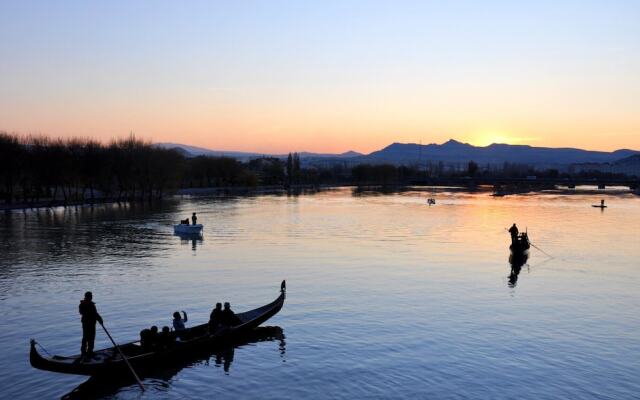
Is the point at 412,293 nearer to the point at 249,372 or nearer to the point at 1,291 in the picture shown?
the point at 249,372

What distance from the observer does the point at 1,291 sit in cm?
4100

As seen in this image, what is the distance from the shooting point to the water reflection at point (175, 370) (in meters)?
23.4

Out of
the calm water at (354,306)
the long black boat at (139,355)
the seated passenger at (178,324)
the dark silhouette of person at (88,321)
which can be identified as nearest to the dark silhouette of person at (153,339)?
the long black boat at (139,355)

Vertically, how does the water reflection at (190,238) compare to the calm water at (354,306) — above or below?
above

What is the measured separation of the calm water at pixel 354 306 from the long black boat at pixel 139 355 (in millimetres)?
835

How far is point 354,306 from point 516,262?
26515mm

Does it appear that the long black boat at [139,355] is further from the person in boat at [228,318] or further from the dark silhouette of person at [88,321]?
the dark silhouette of person at [88,321]

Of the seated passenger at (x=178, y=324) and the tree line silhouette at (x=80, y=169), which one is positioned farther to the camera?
the tree line silhouette at (x=80, y=169)

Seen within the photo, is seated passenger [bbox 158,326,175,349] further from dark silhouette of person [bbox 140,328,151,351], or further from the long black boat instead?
dark silhouette of person [bbox 140,328,151,351]

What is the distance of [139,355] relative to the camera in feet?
81.7

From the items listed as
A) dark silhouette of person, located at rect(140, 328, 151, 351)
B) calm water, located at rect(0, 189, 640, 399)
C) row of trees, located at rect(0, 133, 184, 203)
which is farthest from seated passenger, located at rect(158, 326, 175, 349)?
row of trees, located at rect(0, 133, 184, 203)

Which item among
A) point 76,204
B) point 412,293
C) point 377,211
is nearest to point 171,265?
point 412,293

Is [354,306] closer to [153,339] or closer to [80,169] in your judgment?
[153,339]

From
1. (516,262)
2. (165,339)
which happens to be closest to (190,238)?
(516,262)
